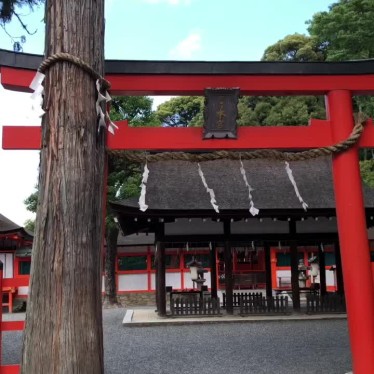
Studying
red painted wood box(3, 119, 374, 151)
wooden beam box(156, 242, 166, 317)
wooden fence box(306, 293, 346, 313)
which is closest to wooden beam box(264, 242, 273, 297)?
wooden fence box(306, 293, 346, 313)

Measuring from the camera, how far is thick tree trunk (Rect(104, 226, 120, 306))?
18.1 meters

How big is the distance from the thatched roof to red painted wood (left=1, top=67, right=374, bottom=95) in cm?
720

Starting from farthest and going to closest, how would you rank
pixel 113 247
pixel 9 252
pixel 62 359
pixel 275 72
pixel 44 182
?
1. pixel 9 252
2. pixel 113 247
3. pixel 275 72
4. pixel 44 182
5. pixel 62 359

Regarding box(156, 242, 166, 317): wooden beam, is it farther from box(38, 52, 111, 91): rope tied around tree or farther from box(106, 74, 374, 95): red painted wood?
box(38, 52, 111, 91): rope tied around tree

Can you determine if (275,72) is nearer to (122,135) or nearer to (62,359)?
(122,135)

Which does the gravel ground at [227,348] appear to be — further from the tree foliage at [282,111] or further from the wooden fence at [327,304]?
the tree foliage at [282,111]

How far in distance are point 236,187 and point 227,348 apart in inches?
254

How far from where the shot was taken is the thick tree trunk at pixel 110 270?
1811 centimetres

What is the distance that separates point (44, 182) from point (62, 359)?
3.34ft

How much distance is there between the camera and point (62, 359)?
2527 millimetres

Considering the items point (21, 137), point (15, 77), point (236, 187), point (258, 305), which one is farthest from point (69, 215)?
point (236, 187)

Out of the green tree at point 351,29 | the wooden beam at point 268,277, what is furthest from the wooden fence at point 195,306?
the green tree at point 351,29

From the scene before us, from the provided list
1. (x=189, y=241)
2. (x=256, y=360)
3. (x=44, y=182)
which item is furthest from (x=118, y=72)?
(x=189, y=241)

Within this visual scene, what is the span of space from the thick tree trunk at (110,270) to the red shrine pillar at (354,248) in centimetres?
1399
